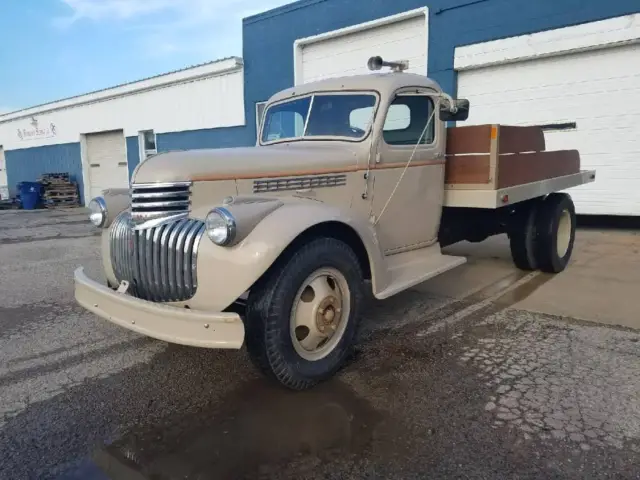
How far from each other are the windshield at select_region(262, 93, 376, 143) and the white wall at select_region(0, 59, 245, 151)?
421 inches

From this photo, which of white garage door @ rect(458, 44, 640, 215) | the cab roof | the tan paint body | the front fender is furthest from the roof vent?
→ white garage door @ rect(458, 44, 640, 215)

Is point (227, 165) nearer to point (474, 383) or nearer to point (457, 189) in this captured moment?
point (474, 383)

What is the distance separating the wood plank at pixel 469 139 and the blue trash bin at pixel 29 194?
67.0 ft

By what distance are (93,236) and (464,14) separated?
9230 mm

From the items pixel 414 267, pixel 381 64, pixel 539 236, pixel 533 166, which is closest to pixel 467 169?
pixel 533 166

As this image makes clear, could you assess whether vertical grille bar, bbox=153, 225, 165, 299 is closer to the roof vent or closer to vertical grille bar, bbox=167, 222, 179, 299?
vertical grille bar, bbox=167, 222, 179, 299

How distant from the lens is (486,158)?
4.70 m

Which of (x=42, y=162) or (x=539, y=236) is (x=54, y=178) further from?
(x=539, y=236)

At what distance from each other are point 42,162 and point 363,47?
18.7m

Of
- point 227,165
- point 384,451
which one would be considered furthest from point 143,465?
A: point 227,165

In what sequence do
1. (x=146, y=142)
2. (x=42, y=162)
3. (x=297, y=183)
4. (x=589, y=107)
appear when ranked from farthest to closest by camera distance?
(x=42, y=162)
(x=146, y=142)
(x=589, y=107)
(x=297, y=183)

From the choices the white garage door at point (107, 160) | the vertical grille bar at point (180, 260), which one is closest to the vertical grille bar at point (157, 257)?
the vertical grille bar at point (180, 260)

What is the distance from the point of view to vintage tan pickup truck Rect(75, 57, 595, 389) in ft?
9.37

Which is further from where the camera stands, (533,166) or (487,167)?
(533,166)
